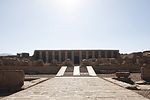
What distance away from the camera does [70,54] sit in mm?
47219

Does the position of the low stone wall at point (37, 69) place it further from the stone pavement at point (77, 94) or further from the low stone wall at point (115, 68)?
the stone pavement at point (77, 94)

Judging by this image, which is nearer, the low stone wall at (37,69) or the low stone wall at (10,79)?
the low stone wall at (10,79)

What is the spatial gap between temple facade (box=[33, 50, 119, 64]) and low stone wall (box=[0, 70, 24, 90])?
3449 cm

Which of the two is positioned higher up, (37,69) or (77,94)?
(77,94)

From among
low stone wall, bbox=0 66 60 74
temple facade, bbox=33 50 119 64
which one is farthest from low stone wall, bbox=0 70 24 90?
temple facade, bbox=33 50 119 64

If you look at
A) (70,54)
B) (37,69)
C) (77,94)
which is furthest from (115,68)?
(77,94)

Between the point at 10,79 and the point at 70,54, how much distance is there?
35304 mm

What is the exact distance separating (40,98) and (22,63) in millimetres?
22704

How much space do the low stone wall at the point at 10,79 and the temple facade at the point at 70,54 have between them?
113 ft

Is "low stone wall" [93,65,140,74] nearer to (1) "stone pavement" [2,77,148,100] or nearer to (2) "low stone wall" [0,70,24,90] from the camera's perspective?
→ (2) "low stone wall" [0,70,24,90]

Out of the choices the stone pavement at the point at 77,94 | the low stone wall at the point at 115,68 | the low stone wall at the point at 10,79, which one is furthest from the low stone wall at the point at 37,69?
the stone pavement at the point at 77,94

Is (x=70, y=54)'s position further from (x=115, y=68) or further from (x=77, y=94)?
(x=77, y=94)

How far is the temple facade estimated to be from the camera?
154ft

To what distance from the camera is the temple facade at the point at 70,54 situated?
4694 centimetres
